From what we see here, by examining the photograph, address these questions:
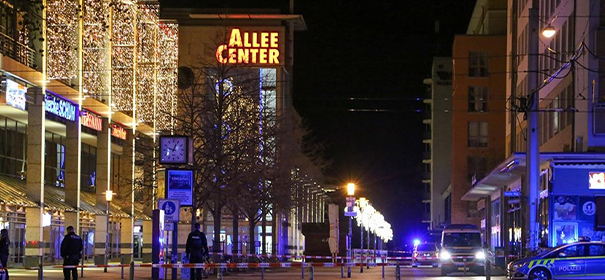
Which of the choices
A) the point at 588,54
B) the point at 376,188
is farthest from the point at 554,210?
the point at 376,188

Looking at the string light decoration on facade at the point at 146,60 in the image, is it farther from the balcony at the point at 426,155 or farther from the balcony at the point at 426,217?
the balcony at the point at 426,217

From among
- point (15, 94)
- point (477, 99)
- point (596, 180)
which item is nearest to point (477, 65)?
point (477, 99)

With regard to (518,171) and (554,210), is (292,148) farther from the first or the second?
(554,210)

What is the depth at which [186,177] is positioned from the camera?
33188 mm

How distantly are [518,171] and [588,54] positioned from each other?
12.1 m

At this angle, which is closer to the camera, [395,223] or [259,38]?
[259,38]

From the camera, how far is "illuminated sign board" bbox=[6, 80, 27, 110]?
47125mm

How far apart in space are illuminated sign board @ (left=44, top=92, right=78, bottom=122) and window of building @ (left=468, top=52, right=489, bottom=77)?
168ft

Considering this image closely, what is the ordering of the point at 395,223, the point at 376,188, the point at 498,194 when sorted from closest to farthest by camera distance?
the point at 498,194
the point at 376,188
the point at 395,223

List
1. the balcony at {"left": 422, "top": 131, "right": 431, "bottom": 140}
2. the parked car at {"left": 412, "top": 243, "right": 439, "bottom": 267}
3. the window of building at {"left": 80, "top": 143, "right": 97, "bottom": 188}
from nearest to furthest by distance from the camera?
1. the parked car at {"left": 412, "top": 243, "right": 439, "bottom": 267}
2. the window of building at {"left": 80, "top": 143, "right": 97, "bottom": 188}
3. the balcony at {"left": 422, "top": 131, "right": 431, "bottom": 140}

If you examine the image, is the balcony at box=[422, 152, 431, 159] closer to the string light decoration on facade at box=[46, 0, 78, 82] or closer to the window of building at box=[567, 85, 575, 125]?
the string light decoration on facade at box=[46, 0, 78, 82]

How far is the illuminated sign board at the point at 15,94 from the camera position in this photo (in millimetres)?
47125

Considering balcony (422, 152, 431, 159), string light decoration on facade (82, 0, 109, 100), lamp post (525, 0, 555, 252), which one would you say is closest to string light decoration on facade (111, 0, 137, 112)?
string light decoration on facade (82, 0, 109, 100)

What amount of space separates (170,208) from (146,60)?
118ft
